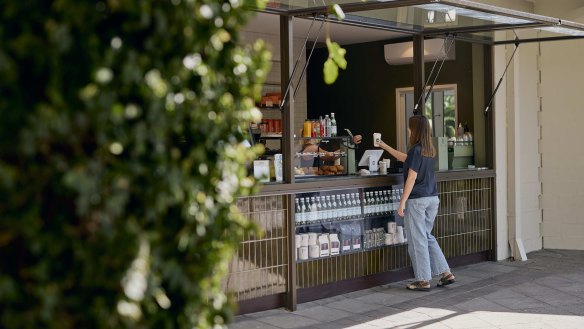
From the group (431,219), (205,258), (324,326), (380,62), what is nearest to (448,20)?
(431,219)

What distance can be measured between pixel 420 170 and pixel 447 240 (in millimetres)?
1443

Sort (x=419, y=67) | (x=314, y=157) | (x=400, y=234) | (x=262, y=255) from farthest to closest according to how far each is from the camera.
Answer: (x=314, y=157) < (x=419, y=67) < (x=400, y=234) < (x=262, y=255)

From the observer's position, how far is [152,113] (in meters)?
1.72

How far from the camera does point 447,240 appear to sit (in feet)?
27.1

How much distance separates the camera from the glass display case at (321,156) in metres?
7.59

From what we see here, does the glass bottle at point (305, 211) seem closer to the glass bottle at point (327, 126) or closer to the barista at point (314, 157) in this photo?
the barista at point (314, 157)

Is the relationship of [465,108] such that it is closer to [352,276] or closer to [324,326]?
[352,276]

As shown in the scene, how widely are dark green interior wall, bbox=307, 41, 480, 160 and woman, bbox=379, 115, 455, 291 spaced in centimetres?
427

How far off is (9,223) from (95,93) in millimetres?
309

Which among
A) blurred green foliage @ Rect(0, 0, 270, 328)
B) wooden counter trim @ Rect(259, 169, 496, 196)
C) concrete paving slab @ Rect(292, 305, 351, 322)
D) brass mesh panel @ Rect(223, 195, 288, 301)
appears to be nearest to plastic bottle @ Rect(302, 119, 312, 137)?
wooden counter trim @ Rect(259, 169, 496, 196)

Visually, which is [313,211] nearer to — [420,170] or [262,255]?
[262,255]

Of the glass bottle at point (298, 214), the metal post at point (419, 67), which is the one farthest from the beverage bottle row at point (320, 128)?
the glass bottle at point (298, 214)

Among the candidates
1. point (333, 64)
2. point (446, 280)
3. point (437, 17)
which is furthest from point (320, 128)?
point (333, 64)

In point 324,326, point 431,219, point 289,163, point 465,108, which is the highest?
point 465,108
